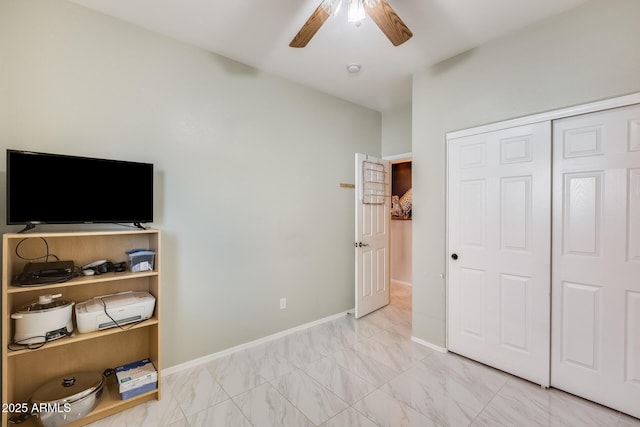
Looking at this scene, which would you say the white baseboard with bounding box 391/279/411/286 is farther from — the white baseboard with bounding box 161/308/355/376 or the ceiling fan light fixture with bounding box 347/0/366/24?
the ceiling fan light fixture with bounding box 347/0/366/24

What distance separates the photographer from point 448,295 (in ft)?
8.63

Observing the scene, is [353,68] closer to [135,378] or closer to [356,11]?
[356,11]

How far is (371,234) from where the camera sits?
11.7ft

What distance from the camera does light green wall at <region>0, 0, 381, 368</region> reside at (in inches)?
72.1

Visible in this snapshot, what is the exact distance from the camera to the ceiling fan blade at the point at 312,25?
153 cm

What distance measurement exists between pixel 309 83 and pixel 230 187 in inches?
58.7

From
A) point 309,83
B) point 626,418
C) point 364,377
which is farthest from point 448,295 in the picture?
point 309,83

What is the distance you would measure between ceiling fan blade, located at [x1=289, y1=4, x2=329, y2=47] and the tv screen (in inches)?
53.2

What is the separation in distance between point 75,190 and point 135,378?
1.31 meters

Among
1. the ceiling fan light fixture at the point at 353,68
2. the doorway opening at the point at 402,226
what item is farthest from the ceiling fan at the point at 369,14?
the doorway opening at the point at 402,226

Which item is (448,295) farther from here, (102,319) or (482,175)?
(102,319)

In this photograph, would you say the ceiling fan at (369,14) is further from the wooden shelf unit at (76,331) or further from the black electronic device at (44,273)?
the black electronic device at (44,273)

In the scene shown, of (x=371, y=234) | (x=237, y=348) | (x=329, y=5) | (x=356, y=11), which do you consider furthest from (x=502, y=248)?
(x=237, y=348)

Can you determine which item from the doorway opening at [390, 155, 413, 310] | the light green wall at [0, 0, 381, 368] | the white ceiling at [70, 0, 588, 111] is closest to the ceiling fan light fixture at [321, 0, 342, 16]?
the white ceiling at [70, 0, 588, 111]
